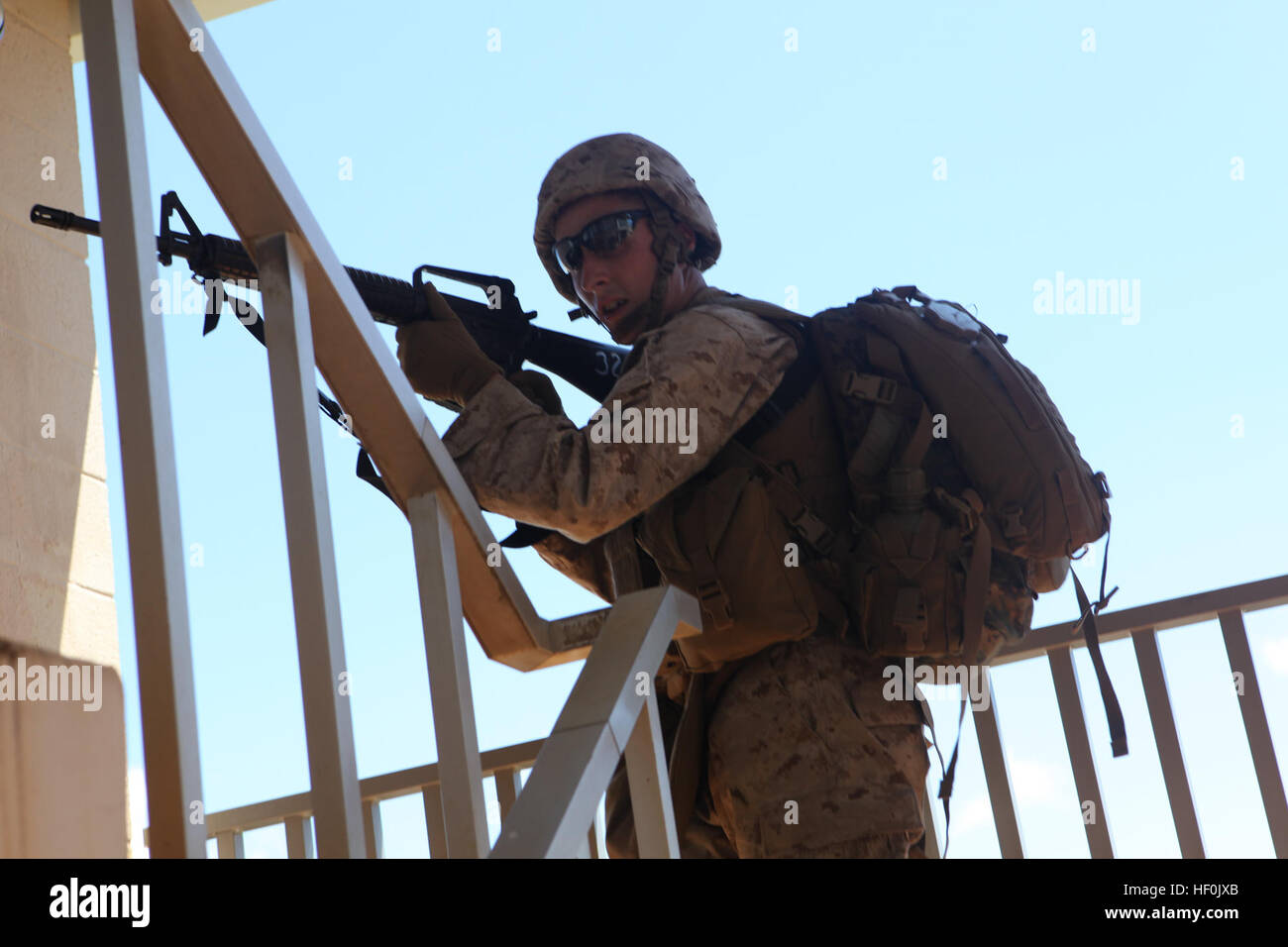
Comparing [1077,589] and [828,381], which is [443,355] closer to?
[828,381]

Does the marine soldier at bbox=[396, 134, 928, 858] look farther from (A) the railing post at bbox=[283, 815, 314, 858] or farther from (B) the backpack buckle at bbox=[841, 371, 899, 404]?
(A) the railing post at bbox=[283, 815, 314, 858]

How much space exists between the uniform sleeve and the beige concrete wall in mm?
1110

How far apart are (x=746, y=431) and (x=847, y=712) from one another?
49cm

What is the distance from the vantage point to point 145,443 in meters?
1.12

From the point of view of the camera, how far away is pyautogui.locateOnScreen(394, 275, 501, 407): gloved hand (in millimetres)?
2100

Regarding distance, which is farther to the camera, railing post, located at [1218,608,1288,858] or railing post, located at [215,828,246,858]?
railing post, located at [215,828,246,858]

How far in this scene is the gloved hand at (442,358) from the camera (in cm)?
210

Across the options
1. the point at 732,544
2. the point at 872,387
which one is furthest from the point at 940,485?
the point at 732,544

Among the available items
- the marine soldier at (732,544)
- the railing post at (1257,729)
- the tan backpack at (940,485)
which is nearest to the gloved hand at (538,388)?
the marine soldier at (732,544)

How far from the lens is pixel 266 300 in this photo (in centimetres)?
151

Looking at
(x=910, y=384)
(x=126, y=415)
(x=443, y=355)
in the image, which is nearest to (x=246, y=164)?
(x=126, y=415)

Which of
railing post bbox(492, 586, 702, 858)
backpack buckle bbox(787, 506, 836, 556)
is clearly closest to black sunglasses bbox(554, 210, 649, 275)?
backpack buckle bbox(787, 506, 836, 556)

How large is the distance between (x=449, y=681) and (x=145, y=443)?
1.90ft

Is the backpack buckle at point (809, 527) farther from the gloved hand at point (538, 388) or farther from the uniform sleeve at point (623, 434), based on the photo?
the gloved hand at point (538, 388)
